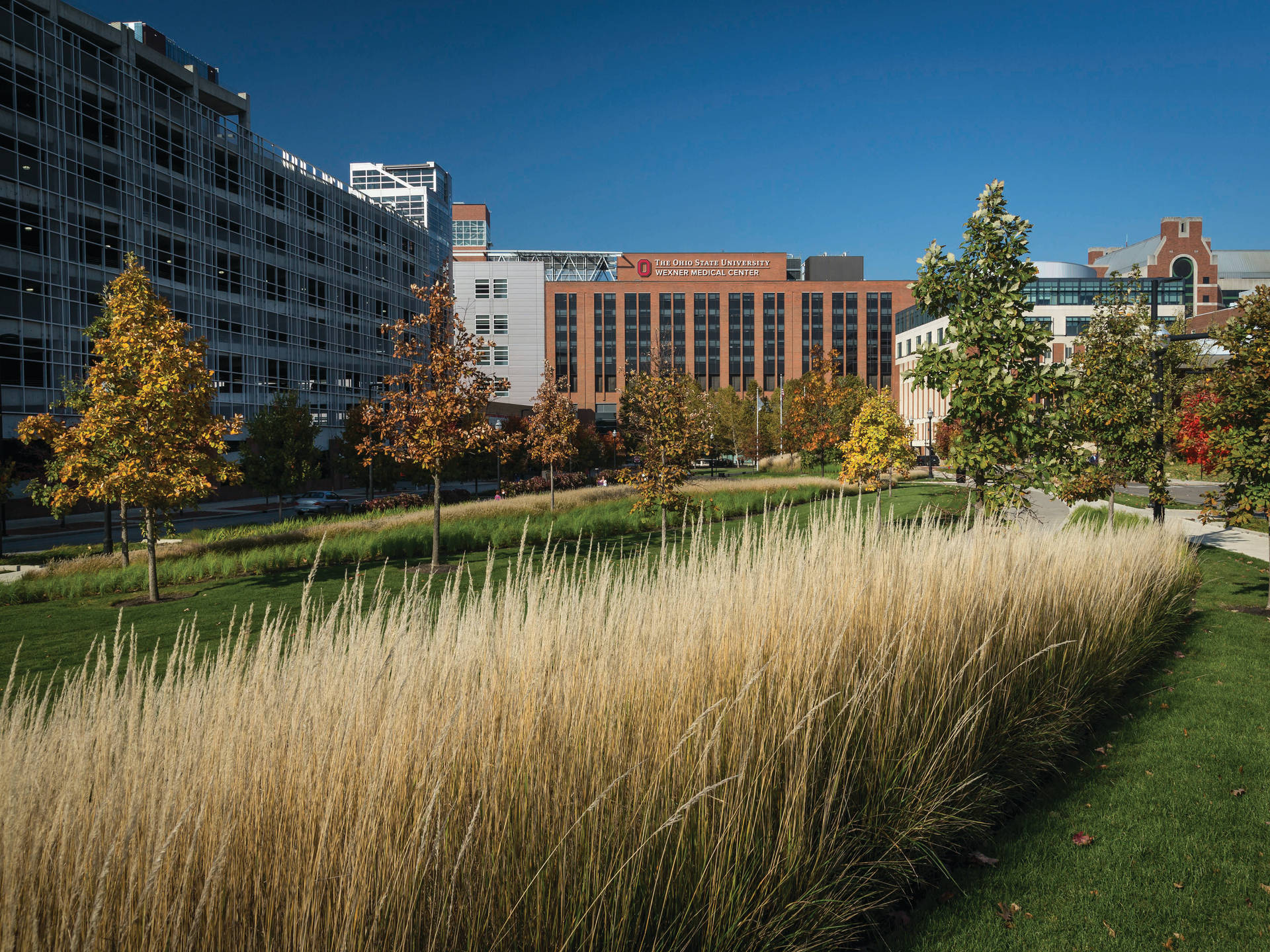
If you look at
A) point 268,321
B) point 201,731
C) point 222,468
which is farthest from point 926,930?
point 268,321

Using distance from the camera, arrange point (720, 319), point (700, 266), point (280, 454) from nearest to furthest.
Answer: point (280, 454)
point (720, 319)
point (700, 266)

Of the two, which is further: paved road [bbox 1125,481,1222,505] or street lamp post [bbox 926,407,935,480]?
street lamp post [bbox 926,407,935,480]

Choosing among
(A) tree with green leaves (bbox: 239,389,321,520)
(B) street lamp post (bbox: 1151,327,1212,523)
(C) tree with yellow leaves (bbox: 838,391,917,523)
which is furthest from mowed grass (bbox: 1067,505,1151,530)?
(A) tree with green leaves (bbox: 239,389,321,520)

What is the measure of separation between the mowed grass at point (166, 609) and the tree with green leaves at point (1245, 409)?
12.8 feet

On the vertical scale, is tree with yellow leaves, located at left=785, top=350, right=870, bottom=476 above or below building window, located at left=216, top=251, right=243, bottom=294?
below

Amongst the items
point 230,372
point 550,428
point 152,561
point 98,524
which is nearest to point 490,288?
point 230,372

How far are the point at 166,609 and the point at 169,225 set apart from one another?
38.8 metres

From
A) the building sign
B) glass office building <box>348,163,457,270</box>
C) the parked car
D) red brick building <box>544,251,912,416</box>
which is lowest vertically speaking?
the parked car

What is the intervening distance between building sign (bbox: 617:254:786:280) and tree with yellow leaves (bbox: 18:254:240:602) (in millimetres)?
95704

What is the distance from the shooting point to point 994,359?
8.80m

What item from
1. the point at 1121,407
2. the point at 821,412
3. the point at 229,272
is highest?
the point at 229,272

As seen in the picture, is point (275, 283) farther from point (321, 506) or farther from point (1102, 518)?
point (1102, 518)

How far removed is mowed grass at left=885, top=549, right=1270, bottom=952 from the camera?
350 centimetres

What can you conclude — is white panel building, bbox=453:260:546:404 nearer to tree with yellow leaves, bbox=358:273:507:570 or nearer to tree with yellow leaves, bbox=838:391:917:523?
tree with yellow leaves, bbox=838:391:917:523
